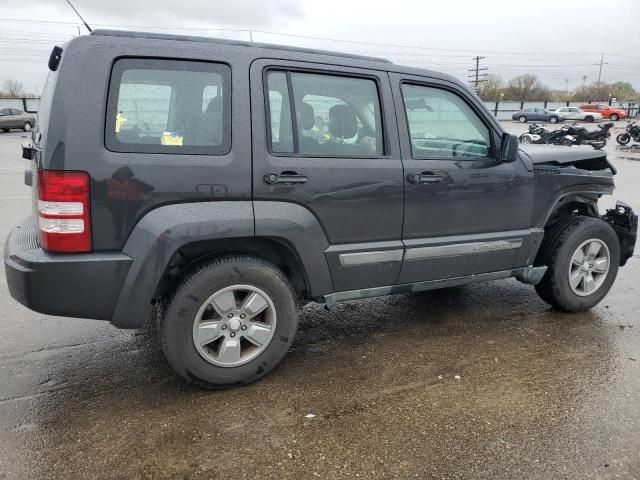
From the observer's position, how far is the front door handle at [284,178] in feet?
9.85

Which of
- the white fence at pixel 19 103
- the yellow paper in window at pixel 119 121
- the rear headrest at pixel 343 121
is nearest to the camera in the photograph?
the yellow paper in window at pixel 119 121

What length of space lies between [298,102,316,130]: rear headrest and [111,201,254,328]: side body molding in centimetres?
69

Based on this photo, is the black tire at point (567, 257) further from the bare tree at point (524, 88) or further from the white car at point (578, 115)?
the bare tree at point (524, 88)

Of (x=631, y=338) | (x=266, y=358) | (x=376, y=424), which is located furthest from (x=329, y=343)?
(x=631, y=338)

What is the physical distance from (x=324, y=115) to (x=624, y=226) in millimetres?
3062

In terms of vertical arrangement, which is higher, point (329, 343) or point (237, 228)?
point (237, 228)

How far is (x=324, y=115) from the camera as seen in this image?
3.29 m

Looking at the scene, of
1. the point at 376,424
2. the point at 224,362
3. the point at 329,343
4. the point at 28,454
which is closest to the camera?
the point at 28,454

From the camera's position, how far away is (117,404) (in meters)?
3.00

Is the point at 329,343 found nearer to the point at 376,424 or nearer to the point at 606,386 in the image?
the point at 376,424

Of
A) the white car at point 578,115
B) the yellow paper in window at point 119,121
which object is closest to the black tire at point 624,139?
the white car at point 578,115

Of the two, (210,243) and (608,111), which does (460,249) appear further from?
(608,111)

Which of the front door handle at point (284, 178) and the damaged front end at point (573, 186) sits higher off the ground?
the front door handle at point (284, 178)

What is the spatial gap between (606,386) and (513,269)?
3.69ft
